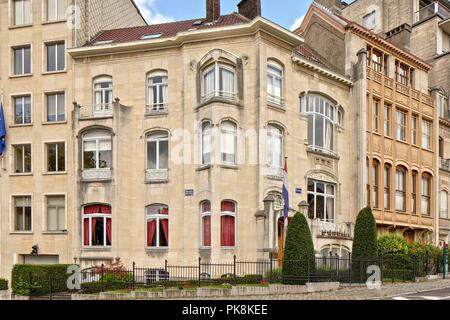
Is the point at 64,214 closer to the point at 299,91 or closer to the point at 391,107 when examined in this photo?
the point at 299,91

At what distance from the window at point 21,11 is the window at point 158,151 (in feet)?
35.6

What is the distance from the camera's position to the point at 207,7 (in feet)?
102

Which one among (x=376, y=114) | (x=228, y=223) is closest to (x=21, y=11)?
(x=228, y=223)

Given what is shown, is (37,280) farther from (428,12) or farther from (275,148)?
(428,12)

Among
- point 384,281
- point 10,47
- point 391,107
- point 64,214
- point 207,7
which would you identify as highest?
point 207,7

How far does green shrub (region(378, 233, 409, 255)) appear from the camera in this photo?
2776cm

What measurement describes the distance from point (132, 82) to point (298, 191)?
35.8ft

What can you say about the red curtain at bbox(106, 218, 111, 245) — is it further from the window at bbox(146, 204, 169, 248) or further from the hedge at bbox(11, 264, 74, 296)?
the hedge at bbox(11, 264, 74, 296)

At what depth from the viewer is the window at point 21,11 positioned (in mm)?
31484

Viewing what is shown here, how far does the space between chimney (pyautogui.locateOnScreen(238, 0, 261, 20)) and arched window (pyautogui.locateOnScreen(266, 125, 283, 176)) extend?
6636mm

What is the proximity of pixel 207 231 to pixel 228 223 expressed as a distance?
44.9 inches

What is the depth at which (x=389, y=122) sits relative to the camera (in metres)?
35.4
